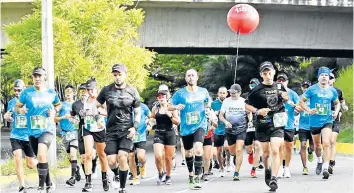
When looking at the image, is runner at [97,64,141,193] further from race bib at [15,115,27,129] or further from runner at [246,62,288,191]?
runner at [246,62,288,191]

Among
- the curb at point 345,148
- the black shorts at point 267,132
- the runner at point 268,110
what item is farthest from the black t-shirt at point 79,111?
the curb at point 345,148

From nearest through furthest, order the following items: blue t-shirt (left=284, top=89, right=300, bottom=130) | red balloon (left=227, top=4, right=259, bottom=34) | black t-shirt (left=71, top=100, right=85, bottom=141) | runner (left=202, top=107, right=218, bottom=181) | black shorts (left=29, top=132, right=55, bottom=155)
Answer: black shorts (left=29, top=132, right=55, bottom=155)
black t-shirt (left=71, top=100, right=85, bottom=141)
runner (left=202, top=107, right=218, bottom=181)
blue t-shirt (left=284, top=89, right=300, bottom=130)
red balloon (left=227, top=4, right=259, bottom=34)

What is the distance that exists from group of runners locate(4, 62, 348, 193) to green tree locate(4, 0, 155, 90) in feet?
17.4

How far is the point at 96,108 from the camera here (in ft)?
39.3

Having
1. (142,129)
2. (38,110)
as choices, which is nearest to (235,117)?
(142,129)

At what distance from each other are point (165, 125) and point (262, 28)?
17.8 metres

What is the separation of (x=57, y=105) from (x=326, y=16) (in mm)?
21706

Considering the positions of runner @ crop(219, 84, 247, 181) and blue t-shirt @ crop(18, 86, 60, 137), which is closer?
blue t-shirt @ crop(18, 86, 60, 137)

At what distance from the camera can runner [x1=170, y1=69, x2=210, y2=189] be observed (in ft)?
42.9

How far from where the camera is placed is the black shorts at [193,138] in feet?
43.0

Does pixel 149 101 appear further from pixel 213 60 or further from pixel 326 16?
pixel 326 16

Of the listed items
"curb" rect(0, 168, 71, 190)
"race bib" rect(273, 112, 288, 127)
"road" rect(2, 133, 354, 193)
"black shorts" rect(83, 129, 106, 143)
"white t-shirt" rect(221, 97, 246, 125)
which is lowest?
"road" rect(2, 133, 354, 193)

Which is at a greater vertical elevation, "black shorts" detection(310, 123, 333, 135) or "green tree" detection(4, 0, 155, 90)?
"green tree" detection(4, 0, 155, 90)

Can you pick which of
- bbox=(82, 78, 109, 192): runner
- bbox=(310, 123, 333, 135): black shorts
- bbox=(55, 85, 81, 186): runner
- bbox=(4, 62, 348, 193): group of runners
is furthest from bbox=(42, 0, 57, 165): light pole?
bbox=(310, 123, 333, 135): black shorts
